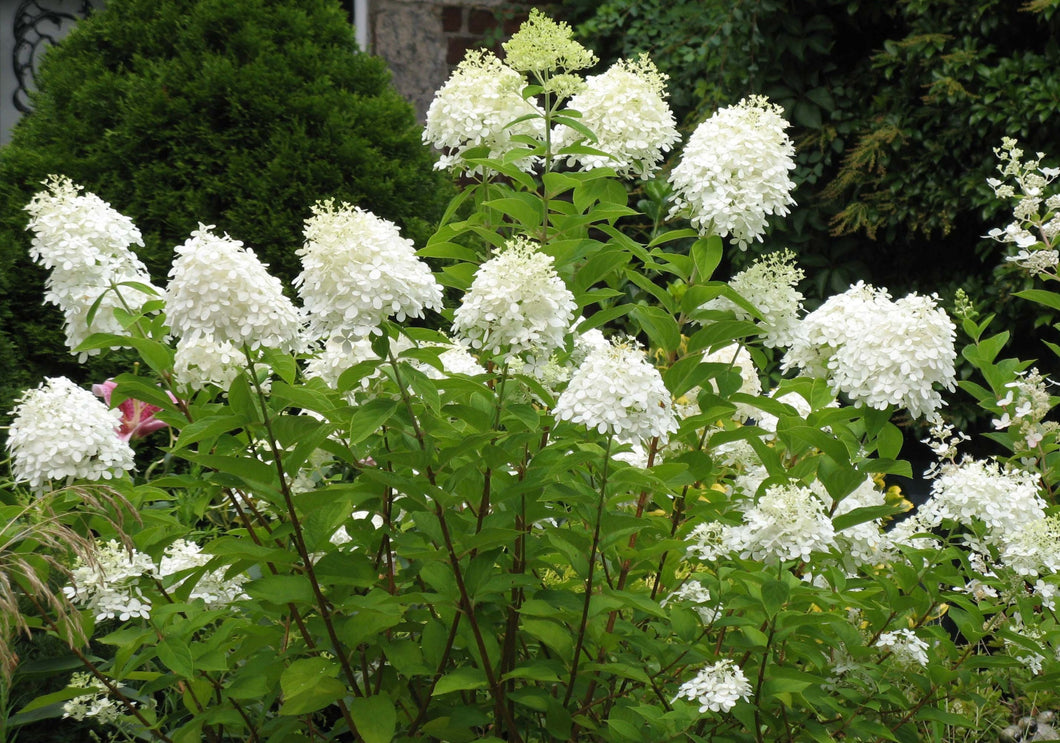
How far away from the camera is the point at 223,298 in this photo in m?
1.58

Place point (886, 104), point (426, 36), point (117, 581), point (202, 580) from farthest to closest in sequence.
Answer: point (426, 36) → point (886, 104) → point (202, 580) → point (117, 581)

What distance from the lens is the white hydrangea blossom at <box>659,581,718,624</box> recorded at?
2.09 m

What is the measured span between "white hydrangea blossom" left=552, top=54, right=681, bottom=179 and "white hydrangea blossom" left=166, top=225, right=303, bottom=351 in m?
0.81

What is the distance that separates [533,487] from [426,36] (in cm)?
451

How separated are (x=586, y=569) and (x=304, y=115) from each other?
2287 millimetres

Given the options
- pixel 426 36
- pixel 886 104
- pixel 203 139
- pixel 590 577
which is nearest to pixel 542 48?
pixel 590 577

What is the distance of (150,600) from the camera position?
2.08 meters

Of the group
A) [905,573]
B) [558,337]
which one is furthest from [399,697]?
[905,573]

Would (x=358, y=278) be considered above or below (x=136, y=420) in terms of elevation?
above

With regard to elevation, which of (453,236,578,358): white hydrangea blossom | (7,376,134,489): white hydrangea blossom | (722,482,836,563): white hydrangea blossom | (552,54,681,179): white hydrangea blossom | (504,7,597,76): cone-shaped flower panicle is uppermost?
(504,7,597,76): cone-shaped flower panicle

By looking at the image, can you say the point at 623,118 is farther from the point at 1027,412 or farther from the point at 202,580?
the point at 202,580

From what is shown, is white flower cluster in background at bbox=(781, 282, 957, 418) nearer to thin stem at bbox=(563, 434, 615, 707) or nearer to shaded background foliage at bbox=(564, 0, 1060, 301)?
thin stem at bbox=(563, 434, 615, 707)

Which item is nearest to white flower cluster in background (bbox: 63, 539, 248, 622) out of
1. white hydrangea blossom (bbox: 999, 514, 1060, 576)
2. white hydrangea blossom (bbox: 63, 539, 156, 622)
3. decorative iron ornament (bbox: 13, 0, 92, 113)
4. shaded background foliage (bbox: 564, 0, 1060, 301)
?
white hydrangea blossom (bbox: 63, 539, 156, 622)

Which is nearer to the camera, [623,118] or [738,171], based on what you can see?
[738,171]
